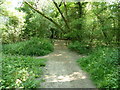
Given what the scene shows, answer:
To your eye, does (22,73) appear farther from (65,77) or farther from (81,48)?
(81,48)

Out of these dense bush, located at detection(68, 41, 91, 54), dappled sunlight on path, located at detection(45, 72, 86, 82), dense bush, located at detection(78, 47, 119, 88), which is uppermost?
dense bush, located at detection(68, 41, 91, 54)

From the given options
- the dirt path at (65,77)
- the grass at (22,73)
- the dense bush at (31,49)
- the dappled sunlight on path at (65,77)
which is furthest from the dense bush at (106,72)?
the dense bush at (31,49)

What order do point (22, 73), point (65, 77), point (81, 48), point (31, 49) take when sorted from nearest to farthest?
point (22, 73)
point (65, 77)
point (31, 49)
point (81, 48)

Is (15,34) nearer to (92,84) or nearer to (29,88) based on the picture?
(29,88)

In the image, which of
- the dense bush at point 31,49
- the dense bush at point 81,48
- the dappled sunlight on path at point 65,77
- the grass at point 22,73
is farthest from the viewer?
the dense bush at point 81,48

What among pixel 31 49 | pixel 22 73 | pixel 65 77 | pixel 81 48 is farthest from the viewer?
pixel 81 48

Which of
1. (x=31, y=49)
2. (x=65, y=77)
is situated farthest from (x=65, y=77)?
(x=31, y=49)

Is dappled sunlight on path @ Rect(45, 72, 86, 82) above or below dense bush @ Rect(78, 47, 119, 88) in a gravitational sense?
below

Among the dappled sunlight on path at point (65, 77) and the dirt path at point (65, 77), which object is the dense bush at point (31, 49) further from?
the dappled sunlight on path at point (65, 77)

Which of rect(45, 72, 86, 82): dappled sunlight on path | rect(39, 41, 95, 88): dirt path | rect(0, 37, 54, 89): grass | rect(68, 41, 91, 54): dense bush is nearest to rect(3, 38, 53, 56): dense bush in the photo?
rect(0, 37, 54, 89): grass

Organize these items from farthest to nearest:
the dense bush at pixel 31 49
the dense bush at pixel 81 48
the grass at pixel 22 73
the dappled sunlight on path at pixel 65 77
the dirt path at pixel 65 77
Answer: the dense bush at pixel 81 48, the dense bush at pixel 31 49, the dappled sunlight on path at pixel 65 77, the dirt path at pixel 65 77, the grass at pixel 22 73

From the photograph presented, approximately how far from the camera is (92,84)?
3.97 meters

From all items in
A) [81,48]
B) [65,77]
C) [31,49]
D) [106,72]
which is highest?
[31,49]

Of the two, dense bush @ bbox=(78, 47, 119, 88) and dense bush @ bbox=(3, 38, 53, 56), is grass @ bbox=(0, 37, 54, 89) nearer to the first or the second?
dense bush @ bbox=(3, 38, 53, 56)
